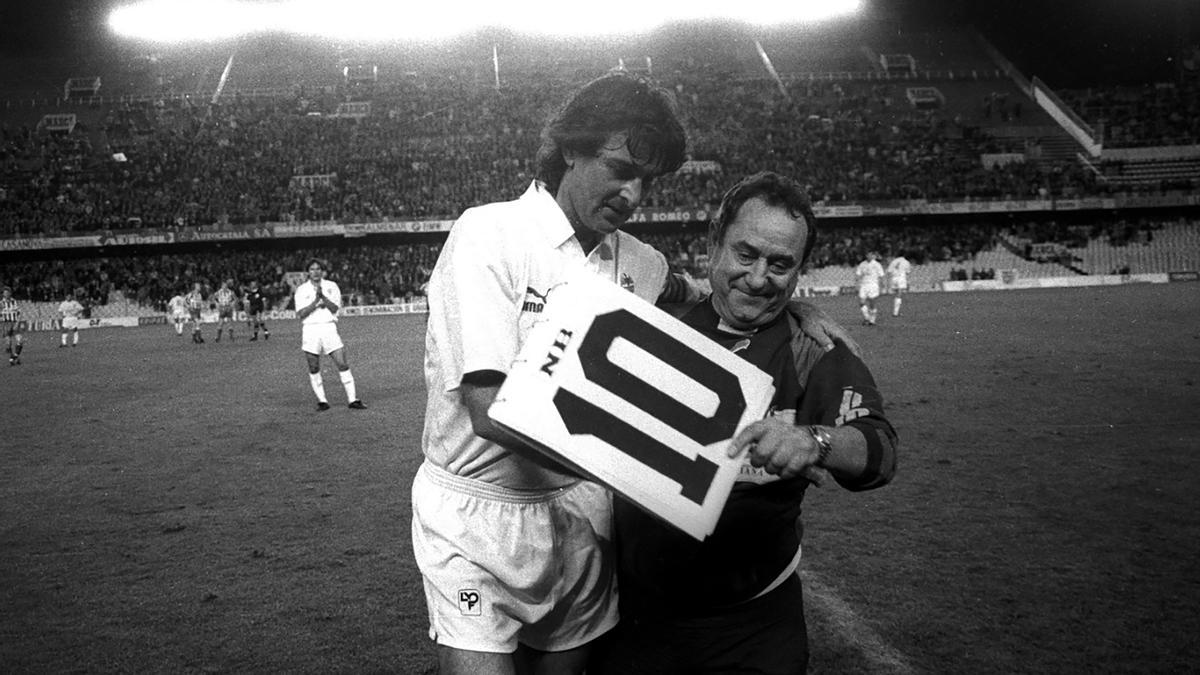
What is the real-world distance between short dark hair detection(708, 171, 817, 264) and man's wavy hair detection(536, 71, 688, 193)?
0.26 m

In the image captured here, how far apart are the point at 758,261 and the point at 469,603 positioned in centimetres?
117

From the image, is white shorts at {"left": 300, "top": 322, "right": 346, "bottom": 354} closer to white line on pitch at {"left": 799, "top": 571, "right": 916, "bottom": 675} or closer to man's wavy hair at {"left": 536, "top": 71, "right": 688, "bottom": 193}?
white line on pitch at {"left": 799, "top": 571, "right": 916, "bottom": 675}

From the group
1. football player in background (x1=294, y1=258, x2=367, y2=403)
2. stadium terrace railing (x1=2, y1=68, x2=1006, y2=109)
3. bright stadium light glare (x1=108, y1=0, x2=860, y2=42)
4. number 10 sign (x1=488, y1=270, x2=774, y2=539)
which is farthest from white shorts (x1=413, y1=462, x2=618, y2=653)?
bright stadium light glare (x1=108, y1=0, x2=860, y2=42)

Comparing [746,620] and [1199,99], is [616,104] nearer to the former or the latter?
[746,620]

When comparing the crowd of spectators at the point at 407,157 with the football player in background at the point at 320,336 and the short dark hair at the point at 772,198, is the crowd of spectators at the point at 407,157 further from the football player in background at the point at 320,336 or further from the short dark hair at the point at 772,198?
the short dark hair at the point at 772,198

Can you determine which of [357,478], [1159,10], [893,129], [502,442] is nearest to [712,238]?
[502,442]

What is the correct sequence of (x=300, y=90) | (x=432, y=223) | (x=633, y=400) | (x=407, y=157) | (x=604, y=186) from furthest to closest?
(x=300, y=90), (x=407, y=157), (x=432, y=223), (x=604, y=186), (x=633, y=400)

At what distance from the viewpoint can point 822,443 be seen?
1.77 meters

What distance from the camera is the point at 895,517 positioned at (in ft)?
19.3

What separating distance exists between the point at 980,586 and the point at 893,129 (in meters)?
45.8

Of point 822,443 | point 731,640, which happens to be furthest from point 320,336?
point 822,443

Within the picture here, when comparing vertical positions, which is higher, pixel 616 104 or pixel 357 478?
pixel 616 104

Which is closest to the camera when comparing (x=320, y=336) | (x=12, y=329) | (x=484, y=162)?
(x=320, y=336)

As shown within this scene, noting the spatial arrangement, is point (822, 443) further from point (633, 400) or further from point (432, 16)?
point (432, 16)
